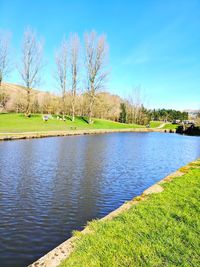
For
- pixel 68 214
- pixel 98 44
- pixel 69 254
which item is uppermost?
pixel 98 44

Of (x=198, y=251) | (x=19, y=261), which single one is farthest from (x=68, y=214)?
(x=198, y=251)

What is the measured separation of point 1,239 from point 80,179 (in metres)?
7.28

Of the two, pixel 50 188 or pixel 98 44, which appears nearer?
pixel 50 188

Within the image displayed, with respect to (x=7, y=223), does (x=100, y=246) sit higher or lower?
higher

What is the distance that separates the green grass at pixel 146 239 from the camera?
5095 millimetres

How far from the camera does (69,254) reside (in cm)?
541

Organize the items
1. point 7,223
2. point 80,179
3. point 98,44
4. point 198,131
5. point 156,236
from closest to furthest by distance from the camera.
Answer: point 156,236 → point 7,223 → point 80,179 → point 98,44 → point 198,131

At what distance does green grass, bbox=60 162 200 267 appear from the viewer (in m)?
5.09

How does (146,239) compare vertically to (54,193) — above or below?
above

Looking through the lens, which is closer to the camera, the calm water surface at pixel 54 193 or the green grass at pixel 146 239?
the green grass at pixel 146 239

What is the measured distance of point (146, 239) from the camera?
19.4 feet

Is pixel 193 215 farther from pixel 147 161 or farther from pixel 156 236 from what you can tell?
pixel 147 161

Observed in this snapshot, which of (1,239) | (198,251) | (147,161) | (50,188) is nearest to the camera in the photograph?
(198,251)

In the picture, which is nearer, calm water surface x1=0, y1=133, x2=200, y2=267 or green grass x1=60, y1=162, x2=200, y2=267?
green grass x1=60, y1=162, x2=200, y2=267
